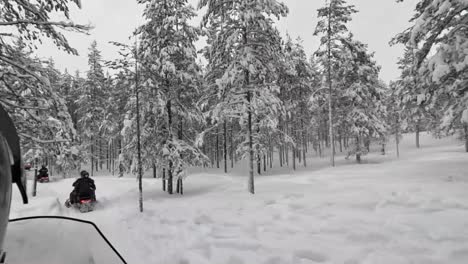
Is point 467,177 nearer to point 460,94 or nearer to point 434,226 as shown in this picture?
point 460,94

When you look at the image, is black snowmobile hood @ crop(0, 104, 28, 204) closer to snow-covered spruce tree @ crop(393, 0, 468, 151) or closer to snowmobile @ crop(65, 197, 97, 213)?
snow-covered spruce tree @ crop(393, 0, 468, 151)

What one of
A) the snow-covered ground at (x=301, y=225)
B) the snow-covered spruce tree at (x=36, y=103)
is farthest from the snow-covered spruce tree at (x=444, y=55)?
the snow-covered spruce tree at (x=36, y=103)

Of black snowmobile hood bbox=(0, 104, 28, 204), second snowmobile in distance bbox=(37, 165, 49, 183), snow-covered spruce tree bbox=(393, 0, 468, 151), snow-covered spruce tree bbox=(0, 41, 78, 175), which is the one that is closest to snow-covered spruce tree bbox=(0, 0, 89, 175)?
snow-covered spruce tree bbox=(0, 41, 78, 175)

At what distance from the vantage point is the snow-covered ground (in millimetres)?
5957

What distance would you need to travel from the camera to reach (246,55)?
43.8 feet

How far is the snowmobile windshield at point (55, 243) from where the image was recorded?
4.81 ft

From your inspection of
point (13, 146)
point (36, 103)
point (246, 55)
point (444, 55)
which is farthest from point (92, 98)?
point (13, 146)

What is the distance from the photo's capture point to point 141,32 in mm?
15844

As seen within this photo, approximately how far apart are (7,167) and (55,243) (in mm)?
1052

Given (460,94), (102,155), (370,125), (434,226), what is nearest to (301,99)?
(370,125)

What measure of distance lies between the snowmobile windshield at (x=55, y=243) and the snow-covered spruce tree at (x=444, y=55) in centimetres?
826

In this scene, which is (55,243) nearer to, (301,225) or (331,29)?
(301,225)

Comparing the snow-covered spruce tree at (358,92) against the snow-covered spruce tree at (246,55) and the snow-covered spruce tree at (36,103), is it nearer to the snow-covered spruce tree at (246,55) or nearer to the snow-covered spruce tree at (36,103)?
the snow-covered spruce tree at (246,55)

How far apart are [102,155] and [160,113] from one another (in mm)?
43118
